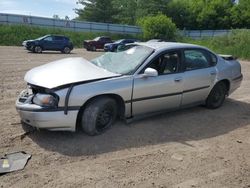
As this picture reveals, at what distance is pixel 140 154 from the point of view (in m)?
4.85

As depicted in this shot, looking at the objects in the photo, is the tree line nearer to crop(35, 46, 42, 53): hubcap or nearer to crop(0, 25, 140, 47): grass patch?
crop(0, 25, 140, 47): grass patch

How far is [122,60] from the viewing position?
6184 millimetres

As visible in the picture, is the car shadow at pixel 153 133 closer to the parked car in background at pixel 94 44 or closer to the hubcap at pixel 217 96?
the hubcap at pixel 217 96

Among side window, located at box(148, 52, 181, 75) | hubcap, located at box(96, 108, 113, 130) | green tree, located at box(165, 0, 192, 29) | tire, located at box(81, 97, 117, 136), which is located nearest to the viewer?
tire, located at box(81, 97, 117, 136)

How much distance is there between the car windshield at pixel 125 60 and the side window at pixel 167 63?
0.22m

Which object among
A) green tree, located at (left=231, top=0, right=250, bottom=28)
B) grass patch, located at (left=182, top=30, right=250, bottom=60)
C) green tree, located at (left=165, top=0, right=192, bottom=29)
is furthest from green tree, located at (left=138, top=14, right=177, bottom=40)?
green tree, located at (left=231, top=0, right=250, bottom=28)

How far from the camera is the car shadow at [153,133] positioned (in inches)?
197

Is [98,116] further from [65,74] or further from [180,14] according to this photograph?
[180,14]

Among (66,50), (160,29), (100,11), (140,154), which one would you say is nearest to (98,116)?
(140,154)

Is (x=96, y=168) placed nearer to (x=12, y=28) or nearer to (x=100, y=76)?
(x=100, y=76)

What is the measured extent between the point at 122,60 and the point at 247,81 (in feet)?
24.3

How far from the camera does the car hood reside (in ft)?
16.7

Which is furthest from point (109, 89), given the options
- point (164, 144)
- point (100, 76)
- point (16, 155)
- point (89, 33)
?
point (89, 33)

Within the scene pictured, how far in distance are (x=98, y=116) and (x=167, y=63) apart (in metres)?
1.82
